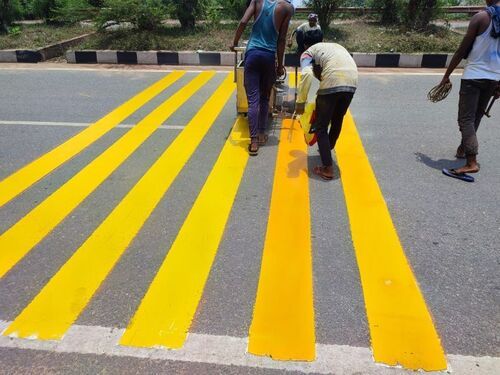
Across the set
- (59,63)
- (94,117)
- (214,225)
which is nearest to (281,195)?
(214,225)

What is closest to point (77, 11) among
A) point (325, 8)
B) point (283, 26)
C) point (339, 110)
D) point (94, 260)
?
point (325, 8)

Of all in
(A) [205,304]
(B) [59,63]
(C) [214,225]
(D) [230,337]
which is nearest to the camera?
(D) [230,337]

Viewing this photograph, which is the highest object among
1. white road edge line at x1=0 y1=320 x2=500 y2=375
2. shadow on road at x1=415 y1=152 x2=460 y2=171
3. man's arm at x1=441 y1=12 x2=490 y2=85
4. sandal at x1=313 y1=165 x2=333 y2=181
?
man's arm at x1=441 y1=12 x2=490 y2=85

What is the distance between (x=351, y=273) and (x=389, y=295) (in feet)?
0.94

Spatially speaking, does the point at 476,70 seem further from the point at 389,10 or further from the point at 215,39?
the point at 389,10

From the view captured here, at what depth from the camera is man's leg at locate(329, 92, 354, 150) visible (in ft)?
11.8

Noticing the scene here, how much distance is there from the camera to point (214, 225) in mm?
3219

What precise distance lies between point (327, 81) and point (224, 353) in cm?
242

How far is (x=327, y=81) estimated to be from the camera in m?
3.54

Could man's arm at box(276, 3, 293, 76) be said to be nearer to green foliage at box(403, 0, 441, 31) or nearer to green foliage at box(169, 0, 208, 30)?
green foliage at box(169, 0, 208, 30)

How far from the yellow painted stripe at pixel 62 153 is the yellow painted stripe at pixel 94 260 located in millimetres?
1045

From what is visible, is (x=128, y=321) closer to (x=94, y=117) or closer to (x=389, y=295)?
(x=389, y=295)

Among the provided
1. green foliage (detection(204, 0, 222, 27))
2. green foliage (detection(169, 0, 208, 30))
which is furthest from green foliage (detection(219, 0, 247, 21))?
green foliage (detection(169, 0, 208, 30))

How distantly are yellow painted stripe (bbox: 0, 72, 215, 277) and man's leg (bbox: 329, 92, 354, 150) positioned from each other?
7.37 ft
